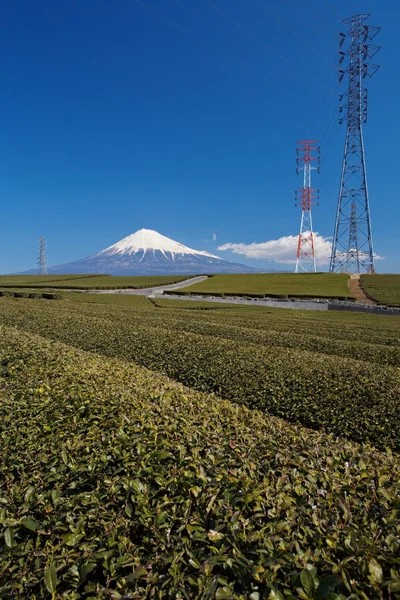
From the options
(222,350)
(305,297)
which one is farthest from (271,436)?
(305,297)

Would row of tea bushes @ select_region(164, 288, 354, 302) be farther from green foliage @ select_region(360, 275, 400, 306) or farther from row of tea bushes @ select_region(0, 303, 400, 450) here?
row of tea bushes @ select_region(0, 303, 400, 450)

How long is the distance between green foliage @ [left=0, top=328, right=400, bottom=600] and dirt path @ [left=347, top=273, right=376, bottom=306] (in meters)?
50.6

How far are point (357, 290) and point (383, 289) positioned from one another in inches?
173

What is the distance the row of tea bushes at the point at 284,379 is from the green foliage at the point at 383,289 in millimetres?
41588

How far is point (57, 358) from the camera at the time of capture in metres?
7.93

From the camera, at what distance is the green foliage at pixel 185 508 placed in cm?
241

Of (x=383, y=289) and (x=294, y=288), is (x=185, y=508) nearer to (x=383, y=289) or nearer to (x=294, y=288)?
(x=383, y=289)

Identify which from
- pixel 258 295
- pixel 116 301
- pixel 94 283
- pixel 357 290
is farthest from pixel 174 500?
pixel 94 283

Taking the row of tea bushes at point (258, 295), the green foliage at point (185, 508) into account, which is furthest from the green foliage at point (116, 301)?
the green foliage at point (185, 508)

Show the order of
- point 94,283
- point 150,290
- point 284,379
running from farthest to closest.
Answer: point 94,283 < point 150,290 < point 284,379

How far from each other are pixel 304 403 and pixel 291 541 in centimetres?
574

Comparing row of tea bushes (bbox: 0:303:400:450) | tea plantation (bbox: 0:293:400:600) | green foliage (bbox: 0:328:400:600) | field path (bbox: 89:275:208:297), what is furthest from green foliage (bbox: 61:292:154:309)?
green foliage (bbox: 0:328:400:600)

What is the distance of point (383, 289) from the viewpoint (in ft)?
199

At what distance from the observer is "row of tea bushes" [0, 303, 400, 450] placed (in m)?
7.64
